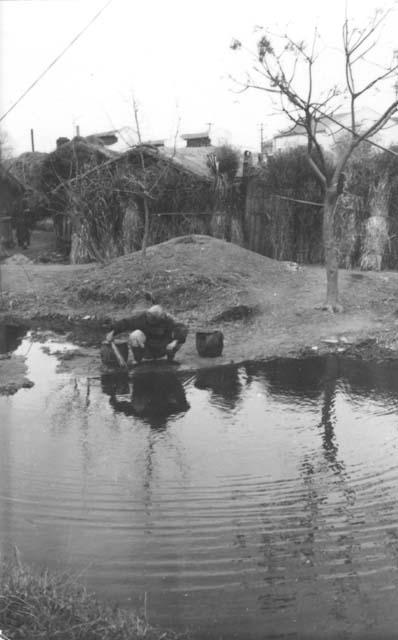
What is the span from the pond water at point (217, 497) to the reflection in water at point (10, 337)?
3.06m

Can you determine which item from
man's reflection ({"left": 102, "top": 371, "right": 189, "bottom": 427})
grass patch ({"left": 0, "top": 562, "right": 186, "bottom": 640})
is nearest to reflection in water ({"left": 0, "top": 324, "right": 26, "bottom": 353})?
man's reflection ({"left": 102, "top": 371, "right": 189, "bottom": 427})

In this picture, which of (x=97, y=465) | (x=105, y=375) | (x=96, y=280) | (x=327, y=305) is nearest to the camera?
(x=97, y=465)

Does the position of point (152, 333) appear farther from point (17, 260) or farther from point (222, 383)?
point (17, 260)

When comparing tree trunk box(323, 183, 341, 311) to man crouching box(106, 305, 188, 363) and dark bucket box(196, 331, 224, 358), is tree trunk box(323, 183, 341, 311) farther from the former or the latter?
man crouching box(106, 305, 188, 363)

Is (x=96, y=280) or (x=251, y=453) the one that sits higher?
(x=96, y=280)

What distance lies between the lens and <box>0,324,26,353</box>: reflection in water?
12.1m

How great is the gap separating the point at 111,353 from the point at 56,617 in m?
6.62

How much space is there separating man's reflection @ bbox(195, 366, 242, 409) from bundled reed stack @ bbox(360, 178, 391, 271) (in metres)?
9.04

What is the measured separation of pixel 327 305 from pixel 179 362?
169 inches

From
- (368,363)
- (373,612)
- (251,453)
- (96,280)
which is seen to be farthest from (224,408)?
(96,280)

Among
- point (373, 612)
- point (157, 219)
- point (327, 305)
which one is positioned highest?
point (157, 219)

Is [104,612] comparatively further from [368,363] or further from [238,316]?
[238,316]

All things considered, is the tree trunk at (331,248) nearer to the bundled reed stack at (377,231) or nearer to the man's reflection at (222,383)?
the man's reflection at (222,383)

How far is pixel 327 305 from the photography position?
1320 cm
